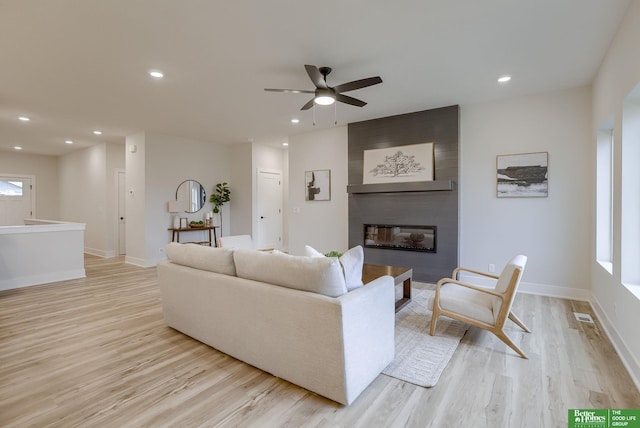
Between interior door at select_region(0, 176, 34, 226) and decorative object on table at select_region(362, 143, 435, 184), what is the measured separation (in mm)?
9188

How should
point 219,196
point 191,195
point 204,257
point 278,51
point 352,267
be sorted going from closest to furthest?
1. point 352,267
2. point 204,257
3. point 278,51
4. point 191,195
5. point 219,196

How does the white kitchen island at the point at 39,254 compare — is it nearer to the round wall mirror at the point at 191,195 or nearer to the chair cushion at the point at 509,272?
the round wall mirror at the point at 191,195

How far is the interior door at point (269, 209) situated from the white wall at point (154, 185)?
149 cm

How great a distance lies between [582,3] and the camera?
2336mm

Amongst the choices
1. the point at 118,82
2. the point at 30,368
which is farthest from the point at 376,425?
the point at 118,82

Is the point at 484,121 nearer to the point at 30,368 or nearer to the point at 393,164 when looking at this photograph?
the point at 393,164

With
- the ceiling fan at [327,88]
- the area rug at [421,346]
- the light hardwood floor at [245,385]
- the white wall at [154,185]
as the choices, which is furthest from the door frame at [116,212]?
the area rug at [421,346]

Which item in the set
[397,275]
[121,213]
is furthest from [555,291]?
[121,213]

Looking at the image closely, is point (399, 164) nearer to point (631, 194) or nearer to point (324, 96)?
point (324, 96)

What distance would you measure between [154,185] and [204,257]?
4371 mm

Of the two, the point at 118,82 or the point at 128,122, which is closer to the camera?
the point at 118,82

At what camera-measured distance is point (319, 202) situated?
20.4 ft

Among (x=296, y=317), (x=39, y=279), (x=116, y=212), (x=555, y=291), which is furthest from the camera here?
(x=116, y=212)

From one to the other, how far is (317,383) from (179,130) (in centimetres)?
568
